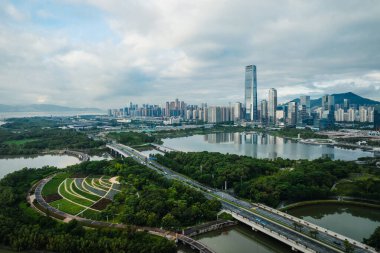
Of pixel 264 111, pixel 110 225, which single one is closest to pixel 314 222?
pixel 110 225

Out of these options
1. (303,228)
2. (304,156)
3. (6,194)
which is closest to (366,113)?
(304,156)

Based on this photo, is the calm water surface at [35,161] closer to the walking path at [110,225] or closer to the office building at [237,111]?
the walking path at [110,225]

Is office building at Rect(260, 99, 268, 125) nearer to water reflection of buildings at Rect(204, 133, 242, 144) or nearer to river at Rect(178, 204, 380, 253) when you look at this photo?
water reflection of buildings at Rect(204, 133, 242, 144)

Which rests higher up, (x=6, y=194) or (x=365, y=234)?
(x=6, y=194)

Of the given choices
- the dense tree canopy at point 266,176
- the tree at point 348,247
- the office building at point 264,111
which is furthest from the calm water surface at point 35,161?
the office building at point 264,111

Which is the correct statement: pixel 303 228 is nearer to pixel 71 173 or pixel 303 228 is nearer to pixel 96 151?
pixel 71 173

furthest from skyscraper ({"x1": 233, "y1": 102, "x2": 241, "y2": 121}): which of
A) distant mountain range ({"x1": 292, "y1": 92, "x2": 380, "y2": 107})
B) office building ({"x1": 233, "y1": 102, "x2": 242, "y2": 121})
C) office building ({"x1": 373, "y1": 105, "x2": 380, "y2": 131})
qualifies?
distant mountain range ({"x1": 292, "y1": 92, "x2": 380, "y2": 107})
